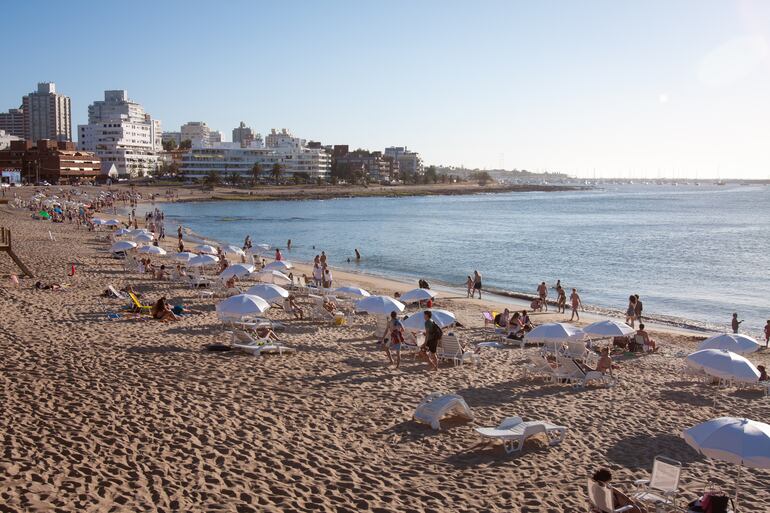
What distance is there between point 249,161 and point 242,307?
136m

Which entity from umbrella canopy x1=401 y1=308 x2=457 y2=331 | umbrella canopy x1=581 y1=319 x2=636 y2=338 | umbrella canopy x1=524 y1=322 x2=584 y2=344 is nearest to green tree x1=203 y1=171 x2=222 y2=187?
umbrella canopy x1=401 y1=308 x2=457 y2=331

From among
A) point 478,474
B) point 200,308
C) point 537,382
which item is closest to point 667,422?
point 537,382

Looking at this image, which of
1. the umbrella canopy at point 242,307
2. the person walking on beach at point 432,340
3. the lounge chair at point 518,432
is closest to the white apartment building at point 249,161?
Result: the umbrella canopy at point 242,307

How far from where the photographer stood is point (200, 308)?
17625 millimetres

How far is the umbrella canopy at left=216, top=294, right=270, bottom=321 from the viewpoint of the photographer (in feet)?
45.3

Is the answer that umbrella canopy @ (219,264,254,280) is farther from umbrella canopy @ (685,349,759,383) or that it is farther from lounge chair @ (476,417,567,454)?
umbrella canopy @ (685,349,759,383)

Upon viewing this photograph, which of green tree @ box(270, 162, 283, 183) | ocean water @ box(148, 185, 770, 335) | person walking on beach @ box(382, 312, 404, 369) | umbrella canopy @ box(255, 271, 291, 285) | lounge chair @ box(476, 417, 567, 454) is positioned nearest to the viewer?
lounge chair @ box(476, 417, 567, 454)

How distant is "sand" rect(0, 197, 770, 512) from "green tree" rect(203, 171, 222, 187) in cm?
11526

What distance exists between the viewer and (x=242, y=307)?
45.6 ft

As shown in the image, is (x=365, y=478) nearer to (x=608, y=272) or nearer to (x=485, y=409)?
(x=485, y=409)

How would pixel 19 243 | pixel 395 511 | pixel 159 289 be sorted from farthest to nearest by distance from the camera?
pixel 19 243 → pixel 159 289 → pixel 395 511

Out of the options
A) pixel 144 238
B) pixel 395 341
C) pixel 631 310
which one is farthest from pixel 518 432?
pixel 144 238

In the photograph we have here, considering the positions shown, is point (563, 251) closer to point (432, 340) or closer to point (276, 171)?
point (432, 340)

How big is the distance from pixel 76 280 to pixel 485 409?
600 inches
